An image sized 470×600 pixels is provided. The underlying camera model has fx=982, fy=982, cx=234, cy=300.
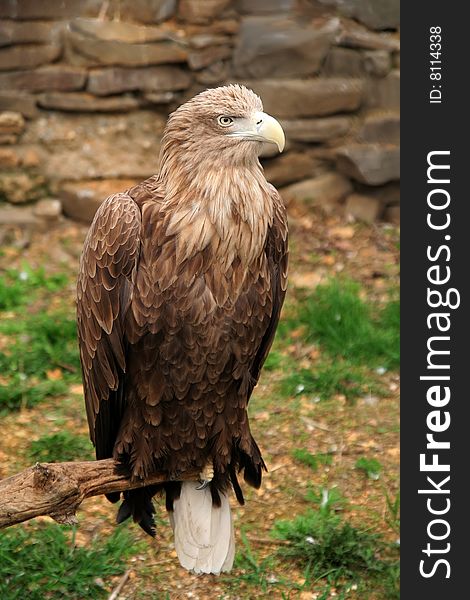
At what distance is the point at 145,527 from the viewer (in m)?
3.57

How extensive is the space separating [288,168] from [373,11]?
3.76ft

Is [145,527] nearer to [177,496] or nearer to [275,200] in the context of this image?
[177,496]

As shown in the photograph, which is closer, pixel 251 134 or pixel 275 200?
pixel 251 134

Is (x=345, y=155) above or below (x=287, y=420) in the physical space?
above

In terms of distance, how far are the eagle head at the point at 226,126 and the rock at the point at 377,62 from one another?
3.59 m

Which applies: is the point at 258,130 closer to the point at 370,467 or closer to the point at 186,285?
the point at 186,285

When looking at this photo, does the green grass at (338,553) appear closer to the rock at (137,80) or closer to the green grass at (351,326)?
the green grass at (351,326)

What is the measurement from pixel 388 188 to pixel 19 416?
3.13 meters

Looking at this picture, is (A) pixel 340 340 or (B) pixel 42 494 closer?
(B) pixel 42 494

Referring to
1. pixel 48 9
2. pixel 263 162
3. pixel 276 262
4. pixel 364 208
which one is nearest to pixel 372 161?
pixel 364 208

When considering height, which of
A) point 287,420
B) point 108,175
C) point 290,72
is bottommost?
point 287,420

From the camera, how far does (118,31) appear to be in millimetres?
6254

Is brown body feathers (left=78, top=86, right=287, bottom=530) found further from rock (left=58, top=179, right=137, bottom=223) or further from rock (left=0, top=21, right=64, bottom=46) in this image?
rock (left=0, top=21, right=64, bottom=46)

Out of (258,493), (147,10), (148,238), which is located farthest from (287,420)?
(147,10)
